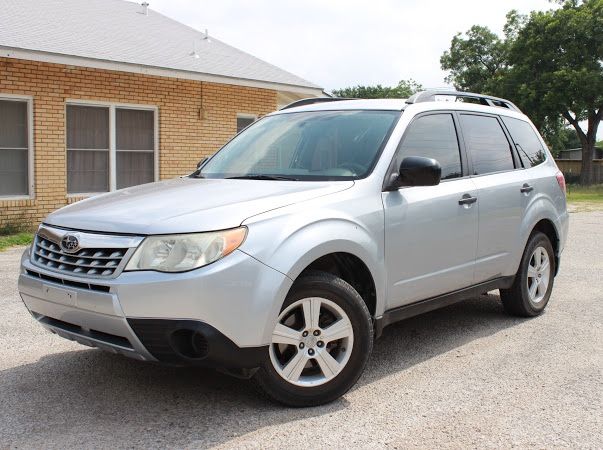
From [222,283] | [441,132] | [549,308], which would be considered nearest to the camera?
[222,283]

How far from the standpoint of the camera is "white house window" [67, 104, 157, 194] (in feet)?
43.4

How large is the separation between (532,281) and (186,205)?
3.66m

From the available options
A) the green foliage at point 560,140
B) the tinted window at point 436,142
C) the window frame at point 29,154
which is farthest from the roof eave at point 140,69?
the green foliage at point 560,140

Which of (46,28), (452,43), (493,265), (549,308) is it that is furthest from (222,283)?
(452,43)

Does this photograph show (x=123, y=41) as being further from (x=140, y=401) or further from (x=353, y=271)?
(x=140, y=401)

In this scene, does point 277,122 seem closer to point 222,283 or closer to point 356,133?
point 356,133

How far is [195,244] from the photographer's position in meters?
3.73

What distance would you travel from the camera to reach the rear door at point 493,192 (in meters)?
5.57

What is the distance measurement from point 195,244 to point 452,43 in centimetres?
5728

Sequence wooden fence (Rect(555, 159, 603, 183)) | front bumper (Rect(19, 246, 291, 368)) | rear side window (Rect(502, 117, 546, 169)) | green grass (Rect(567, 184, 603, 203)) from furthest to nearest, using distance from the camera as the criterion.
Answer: wooden fence (Rect(555, 159, 603, 183)) < green grass (Rect(567, 184, 603, 203)) < rear side window (Rect(502, 117, 546, 169)) < front bumper (Rect(19, 246, 291, 368))

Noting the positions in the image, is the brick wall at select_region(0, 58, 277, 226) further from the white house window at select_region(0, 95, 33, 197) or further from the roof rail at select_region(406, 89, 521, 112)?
the roof rail at select_region(406, 89, 521, 112)

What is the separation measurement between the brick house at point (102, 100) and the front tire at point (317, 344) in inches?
363

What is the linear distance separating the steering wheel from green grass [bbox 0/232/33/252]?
7.75 meters

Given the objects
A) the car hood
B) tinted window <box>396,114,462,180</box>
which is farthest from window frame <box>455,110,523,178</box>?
the car hood
